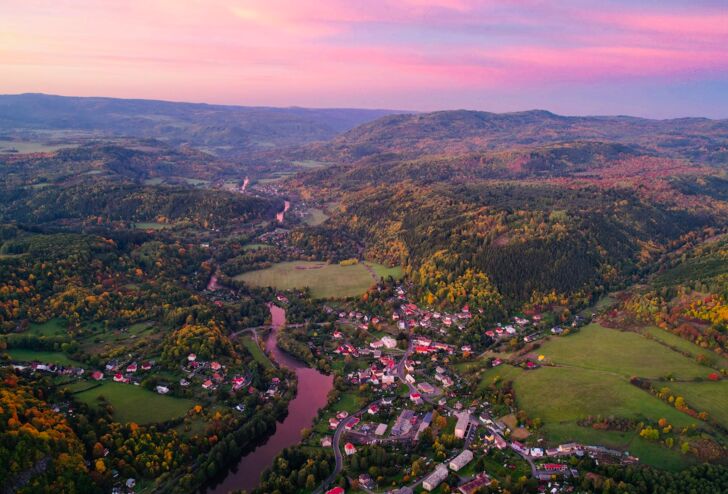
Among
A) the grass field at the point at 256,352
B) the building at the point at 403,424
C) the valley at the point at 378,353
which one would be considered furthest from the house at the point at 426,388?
the grass field at the point at 256,352

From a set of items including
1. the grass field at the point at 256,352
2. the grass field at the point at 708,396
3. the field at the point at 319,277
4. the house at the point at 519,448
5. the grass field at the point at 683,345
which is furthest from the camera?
the field at the point at 319,277

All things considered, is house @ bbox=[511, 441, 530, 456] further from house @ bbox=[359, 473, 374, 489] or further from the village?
house @ bbox=[359, 473, 374, 489]

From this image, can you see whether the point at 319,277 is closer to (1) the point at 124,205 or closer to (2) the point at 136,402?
(2) the point at 136,402

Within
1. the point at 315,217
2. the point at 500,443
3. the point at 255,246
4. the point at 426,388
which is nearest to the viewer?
the point at 500,443

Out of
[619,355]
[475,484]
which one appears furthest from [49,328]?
[619,355]

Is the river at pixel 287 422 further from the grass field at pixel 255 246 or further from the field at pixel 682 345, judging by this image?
the field at pixel 682 345

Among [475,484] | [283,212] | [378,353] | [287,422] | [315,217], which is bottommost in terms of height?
[287,422]

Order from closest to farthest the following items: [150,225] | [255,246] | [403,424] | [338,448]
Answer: [338,448]
[403,424]
[255,246]
[150,225]
